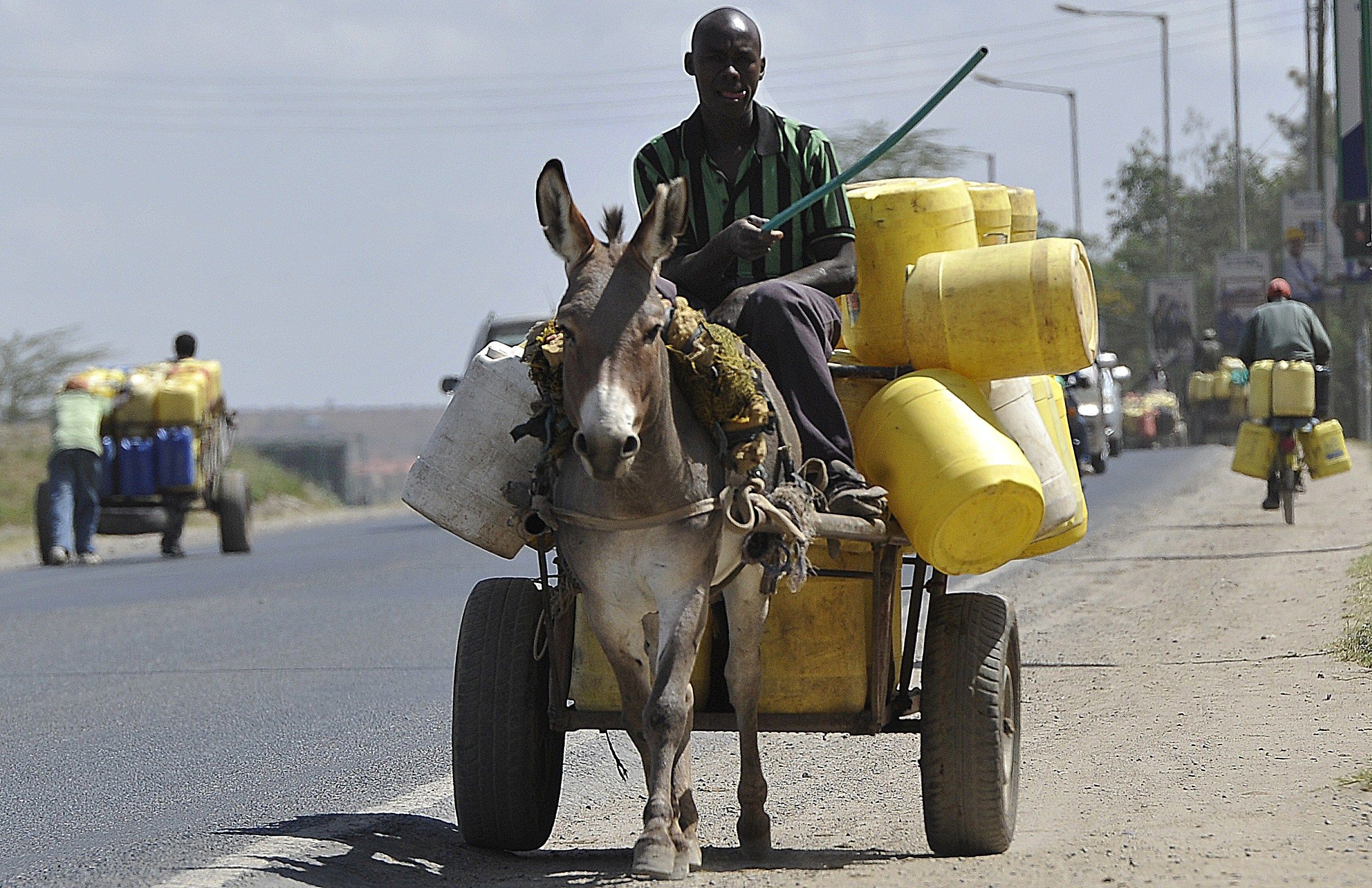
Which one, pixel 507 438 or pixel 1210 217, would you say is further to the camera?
pixel 1210 217

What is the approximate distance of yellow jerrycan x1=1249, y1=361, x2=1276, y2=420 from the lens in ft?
58.5

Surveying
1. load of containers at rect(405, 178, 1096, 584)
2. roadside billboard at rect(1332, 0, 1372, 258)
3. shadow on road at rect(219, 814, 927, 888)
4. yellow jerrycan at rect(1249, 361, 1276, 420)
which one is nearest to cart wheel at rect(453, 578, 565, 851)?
shadow on road at rect(219, 814, 927, 888)

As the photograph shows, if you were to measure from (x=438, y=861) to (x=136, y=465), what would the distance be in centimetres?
1606

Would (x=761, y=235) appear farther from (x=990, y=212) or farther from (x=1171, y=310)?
(x=1171, y=310)

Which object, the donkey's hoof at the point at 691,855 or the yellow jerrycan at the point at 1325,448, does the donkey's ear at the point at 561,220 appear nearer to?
the donkey's hoof at the point at 691,855

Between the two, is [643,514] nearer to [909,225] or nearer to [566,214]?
[566,214]

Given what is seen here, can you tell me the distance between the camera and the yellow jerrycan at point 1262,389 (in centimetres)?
1784

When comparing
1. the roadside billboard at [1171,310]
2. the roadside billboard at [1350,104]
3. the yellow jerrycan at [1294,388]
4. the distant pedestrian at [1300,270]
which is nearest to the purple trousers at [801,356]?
the roadside billboard at [1350,104]

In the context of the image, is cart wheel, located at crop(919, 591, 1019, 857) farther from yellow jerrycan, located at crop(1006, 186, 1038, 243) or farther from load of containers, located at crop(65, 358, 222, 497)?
load of containers, located at crop(65, 358, 222, 497)

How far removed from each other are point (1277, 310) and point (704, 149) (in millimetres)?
12882

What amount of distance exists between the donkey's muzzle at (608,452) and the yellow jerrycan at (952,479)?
133cm

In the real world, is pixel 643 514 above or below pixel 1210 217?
below

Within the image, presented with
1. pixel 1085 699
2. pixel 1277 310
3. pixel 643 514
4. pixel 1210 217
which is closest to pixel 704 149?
pixel 643 514

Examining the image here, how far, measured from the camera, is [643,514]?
4.94 meters
